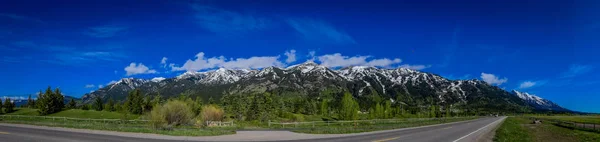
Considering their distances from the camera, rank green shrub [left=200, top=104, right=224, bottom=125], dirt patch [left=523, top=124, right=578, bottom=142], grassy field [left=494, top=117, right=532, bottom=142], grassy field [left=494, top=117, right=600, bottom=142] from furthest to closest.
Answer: green shrub [left=200, top=104, right=224, bottom=125], dirt patch [left=523, top=124, right=578, bottom=142], grassy field [left=494, top=117, right=600, bottom=142], grassy field [left=494, top=117, right=532, bottom=142]

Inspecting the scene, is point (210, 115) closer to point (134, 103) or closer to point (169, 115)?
point (169, 115)

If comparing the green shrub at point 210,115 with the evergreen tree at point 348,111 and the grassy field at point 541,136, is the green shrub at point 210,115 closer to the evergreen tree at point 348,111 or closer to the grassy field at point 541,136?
the evergreen tree at point 348,111

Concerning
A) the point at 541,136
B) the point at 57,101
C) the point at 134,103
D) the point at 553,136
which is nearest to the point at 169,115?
the point at 541,136

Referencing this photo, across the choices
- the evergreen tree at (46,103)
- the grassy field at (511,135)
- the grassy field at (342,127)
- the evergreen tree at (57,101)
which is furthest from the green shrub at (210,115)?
the evergreen tree at (57,101)

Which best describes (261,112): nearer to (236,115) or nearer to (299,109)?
(236,115)

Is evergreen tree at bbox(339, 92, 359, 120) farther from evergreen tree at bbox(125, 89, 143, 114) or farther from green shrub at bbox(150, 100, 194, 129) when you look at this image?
evergreen tree at bbox(125, 89, 143, 114)

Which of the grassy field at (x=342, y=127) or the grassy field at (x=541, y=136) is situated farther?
the grassy field at (x=342, y=127)

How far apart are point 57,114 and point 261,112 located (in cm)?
5769

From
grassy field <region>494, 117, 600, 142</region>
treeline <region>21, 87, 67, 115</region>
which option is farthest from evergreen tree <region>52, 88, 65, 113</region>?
grassy field <region>494, 117, 600, 142</region>

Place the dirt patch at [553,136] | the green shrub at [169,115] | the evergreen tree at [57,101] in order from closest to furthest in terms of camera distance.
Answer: the dirt patch at [553,136]
the green shrub at [169,115]
the evergreen tree at [57,101]

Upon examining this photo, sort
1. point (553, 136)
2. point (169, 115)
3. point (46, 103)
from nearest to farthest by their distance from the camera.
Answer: point (553, 136), point (169, 115), point (46, 103)

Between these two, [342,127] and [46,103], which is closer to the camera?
[342,127]

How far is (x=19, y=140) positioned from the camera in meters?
19.4

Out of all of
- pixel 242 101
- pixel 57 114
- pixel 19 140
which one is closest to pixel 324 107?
pixel 242 101
